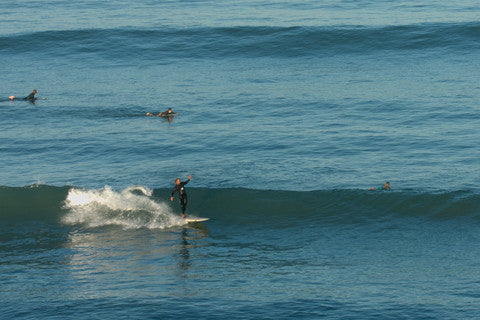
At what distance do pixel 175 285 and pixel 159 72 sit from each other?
3246 centimetres

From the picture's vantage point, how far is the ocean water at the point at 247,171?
17906mm

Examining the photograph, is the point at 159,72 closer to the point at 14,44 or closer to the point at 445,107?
the point at 14,44

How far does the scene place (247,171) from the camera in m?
28.8

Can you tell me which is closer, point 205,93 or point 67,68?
point 205,93

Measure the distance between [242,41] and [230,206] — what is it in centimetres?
3214

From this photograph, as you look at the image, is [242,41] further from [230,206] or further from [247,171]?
[230,206]

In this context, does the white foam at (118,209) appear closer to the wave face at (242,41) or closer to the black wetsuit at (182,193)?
the black wetsuit at (182,193)

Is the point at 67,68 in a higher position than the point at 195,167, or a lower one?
higher

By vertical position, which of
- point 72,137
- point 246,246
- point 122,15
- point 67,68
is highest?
point 122,15

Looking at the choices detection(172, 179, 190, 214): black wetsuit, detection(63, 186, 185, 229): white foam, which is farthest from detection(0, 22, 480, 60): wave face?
detection(172, 179, 190, 214): black wetsuit

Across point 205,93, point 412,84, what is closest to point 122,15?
point 205,93

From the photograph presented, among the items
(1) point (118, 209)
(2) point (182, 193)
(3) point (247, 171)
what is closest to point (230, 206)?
(2) point (182, 193)

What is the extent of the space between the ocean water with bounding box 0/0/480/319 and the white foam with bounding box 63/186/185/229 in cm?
9

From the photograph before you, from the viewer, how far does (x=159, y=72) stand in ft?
160
